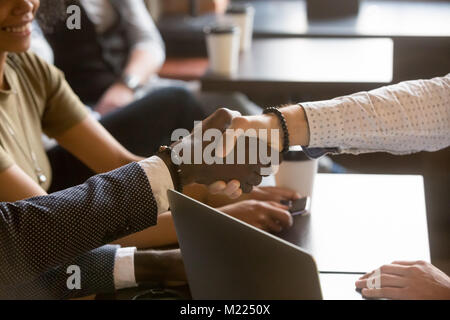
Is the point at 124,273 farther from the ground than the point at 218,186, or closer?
closer

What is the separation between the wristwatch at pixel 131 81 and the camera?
2.60 metres

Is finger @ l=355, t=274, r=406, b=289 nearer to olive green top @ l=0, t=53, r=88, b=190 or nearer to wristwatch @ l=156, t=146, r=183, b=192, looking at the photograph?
wristwatch @ l=156, t=146, r=183, b=192

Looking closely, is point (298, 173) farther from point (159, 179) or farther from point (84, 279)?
point (84, 279)

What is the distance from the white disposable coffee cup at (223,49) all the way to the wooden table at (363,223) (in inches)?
30.3

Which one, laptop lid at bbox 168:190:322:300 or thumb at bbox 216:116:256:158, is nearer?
laptop lid at bbox 168:190:322:300

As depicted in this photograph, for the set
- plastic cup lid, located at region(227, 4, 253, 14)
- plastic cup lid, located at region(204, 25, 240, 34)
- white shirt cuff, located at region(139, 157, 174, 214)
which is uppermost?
plastic cup lid, located at region(227, 4, 253, 14)

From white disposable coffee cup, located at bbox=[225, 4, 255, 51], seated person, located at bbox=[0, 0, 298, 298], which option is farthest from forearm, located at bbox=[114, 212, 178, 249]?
white disposable coffee cup, located at bbox=[225, 4, 255, 51]

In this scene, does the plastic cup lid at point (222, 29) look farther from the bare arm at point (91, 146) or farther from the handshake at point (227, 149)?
the handshake at point (227, 149)

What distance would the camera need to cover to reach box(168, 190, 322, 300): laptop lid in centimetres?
75

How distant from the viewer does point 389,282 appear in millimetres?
1017

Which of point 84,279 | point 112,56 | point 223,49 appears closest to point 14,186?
point 84,279

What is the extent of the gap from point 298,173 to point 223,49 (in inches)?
35.6

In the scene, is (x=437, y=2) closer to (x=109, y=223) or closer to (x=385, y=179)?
(x=385, y=179)
